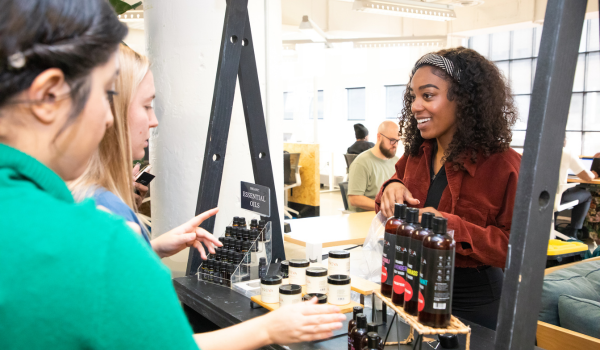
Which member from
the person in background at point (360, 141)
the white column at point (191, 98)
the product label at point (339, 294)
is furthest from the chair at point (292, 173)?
the product label at point (339, 294)

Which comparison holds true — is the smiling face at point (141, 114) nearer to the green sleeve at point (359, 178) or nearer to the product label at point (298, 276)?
the product label at point (298, 276)

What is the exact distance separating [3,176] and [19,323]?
166 mm

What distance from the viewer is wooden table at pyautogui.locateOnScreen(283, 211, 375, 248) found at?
335 cm

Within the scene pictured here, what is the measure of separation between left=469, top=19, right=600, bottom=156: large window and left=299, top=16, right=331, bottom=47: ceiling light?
470 cm

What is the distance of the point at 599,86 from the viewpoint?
10.6 m

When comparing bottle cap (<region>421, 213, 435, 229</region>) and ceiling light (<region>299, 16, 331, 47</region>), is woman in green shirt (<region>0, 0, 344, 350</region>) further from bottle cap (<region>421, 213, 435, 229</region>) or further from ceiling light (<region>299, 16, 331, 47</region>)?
ceiling light (<region>299, 16, 331, 47</region>)

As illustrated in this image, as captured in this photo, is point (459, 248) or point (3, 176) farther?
point (459, 248)

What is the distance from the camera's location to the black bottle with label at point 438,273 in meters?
1.02

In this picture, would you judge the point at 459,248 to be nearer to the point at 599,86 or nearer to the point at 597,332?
the point at 597,332

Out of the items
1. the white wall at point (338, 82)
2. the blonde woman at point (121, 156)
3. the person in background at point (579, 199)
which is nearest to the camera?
the blonde woman at point (121, 156)

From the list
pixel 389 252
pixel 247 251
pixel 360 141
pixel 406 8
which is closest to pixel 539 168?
pixel 389 252

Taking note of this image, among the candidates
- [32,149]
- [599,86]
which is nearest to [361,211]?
[32,149]

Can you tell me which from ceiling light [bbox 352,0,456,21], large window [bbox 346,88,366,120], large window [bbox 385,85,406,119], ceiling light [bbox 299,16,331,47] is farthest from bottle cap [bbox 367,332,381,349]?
large window [bbox 346,88,366,120]

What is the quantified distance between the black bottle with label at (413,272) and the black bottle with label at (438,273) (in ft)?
0.17
